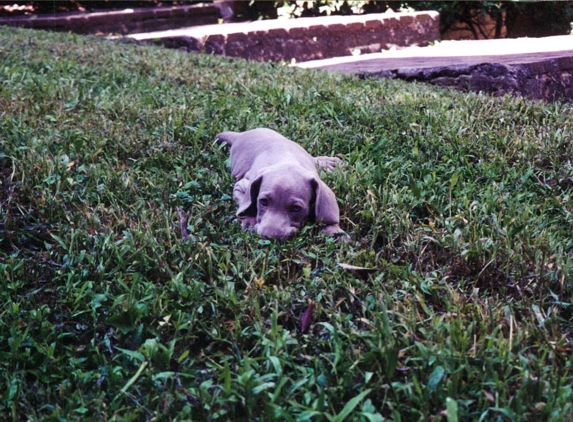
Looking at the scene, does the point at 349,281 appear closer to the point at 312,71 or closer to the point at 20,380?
the point at 20,380

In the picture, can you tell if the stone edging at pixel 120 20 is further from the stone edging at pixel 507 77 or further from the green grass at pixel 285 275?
the green grass at pixel 285 275

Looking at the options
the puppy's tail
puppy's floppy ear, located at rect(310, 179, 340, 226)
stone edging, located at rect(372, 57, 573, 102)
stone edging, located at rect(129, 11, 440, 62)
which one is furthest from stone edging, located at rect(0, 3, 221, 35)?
puppy's floppy ear, located at rect(310, 179, 340, 226)

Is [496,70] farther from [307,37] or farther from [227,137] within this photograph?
[307,37]

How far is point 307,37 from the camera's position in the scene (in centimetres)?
945

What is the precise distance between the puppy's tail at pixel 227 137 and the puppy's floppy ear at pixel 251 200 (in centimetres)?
96

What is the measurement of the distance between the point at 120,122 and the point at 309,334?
8.61ft

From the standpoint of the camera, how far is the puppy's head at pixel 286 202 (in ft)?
9.28

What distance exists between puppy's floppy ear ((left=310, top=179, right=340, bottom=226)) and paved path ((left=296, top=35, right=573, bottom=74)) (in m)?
4.02

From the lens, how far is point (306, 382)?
1958 mm

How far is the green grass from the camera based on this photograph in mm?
1918

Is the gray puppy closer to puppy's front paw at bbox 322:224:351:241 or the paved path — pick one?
puppy's front paw at bbox 322:224:351:241

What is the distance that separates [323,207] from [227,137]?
1248 millimetres

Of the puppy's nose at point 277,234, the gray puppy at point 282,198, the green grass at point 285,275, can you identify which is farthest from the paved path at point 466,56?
the puppy's nose at point 277,234

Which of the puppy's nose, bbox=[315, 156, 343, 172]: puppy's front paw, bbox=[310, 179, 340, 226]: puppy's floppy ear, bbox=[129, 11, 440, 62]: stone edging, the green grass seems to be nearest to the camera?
the green grass
